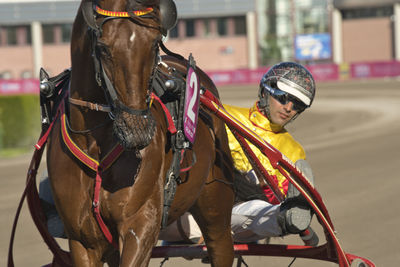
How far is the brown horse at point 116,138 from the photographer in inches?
114

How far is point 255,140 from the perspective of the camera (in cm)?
395

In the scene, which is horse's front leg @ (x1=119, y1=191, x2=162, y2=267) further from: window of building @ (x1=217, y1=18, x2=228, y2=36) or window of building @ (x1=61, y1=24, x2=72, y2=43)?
window of building @ (x1=217, y1=18, x2=228, y2=36)

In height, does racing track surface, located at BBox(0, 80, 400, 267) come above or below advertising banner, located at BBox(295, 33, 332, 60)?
above

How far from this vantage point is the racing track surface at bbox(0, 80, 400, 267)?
6234mm

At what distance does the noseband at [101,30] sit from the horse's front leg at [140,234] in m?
0.54

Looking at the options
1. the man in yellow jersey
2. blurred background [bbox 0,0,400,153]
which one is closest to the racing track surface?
the man in yellow jersey

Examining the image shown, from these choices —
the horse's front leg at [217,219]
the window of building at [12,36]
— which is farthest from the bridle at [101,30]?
the window of building at [12,36]

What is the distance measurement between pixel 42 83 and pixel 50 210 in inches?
28.9

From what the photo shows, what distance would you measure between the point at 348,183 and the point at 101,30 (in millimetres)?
7142

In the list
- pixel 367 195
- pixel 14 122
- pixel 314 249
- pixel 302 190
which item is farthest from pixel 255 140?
pixel 14 122

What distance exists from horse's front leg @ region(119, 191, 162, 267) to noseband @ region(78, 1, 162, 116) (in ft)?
1.76

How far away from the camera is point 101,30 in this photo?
2.91 metres

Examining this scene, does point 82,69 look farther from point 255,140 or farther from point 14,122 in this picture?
point 14,122

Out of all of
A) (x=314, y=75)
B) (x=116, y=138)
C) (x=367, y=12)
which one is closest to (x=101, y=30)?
(x=116, y=138)
